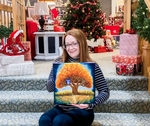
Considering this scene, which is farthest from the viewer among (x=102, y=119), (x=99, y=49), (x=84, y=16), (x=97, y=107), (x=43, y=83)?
(x=99, y=49)

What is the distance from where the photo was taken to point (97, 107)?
2059mm

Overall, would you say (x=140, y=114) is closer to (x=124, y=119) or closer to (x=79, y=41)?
(x=124, y=119)

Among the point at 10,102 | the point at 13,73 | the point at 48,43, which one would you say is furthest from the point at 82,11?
the point at 10,102

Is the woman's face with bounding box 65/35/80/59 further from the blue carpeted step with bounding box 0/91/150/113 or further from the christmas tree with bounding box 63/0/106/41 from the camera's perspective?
the christmas tree with bounding box 63/0/106/41

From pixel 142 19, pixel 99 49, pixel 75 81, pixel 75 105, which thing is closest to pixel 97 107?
pixel 75 105

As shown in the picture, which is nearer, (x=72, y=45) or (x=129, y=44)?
(x=72, y=45)

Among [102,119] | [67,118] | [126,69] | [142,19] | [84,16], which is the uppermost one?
[84,16]

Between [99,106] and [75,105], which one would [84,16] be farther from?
[75,105]

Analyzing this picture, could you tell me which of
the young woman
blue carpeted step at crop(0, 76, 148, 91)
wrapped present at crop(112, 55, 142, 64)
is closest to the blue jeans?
the young woman

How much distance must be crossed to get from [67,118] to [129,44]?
1.45 meters

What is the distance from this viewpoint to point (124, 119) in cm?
190

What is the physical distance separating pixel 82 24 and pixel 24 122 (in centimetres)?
326

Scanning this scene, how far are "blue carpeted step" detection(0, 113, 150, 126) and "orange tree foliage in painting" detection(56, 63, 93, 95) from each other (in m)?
0.44

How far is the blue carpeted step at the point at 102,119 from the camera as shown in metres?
1.80
